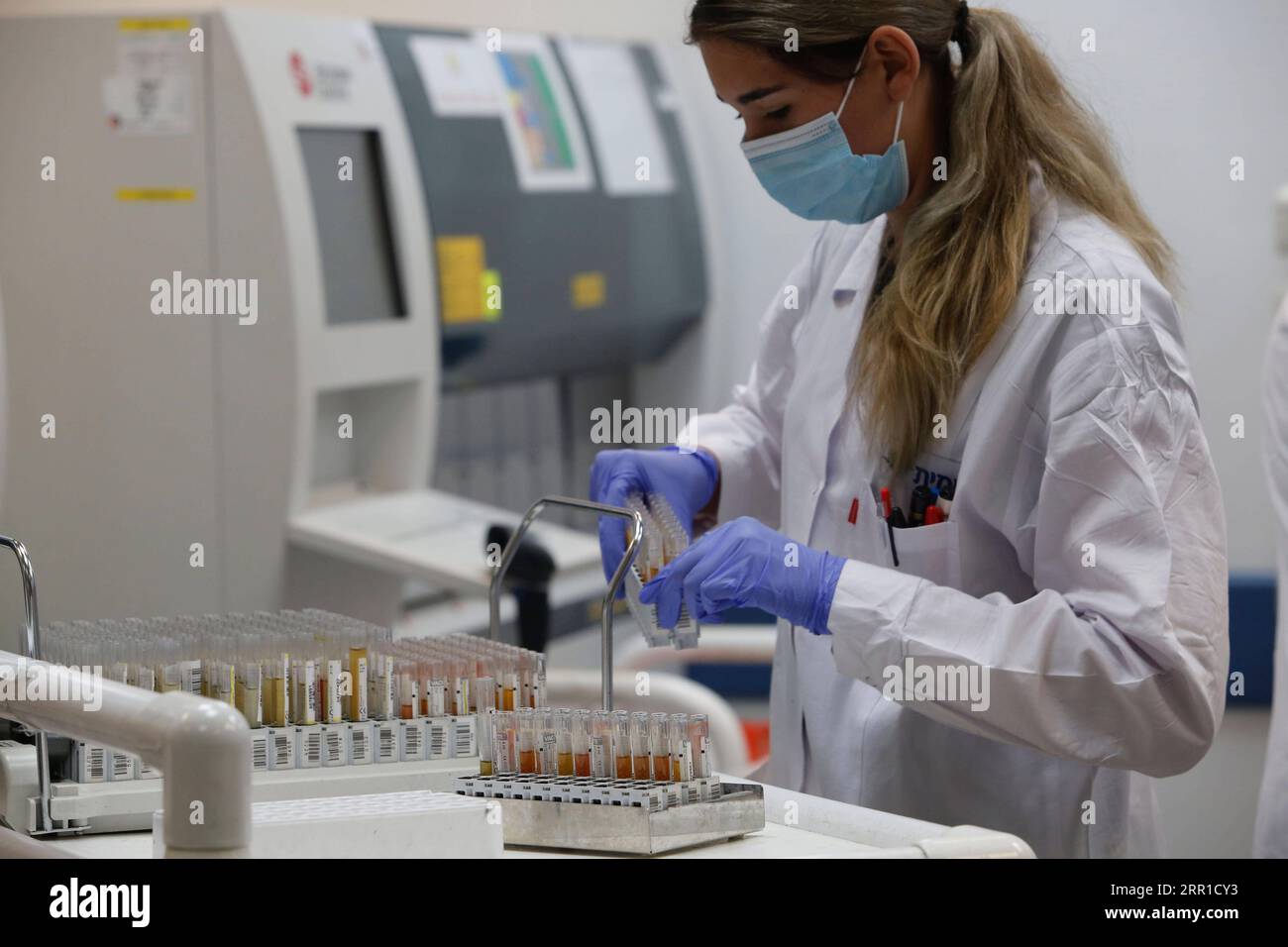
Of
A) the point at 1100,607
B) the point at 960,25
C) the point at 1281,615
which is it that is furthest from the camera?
the point at 1281,615

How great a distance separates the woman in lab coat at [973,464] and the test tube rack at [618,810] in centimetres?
26

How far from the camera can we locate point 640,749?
1.15m

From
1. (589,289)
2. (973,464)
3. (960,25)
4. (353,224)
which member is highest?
(960,25)

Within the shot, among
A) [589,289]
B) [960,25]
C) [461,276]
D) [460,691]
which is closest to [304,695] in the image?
[460,691]

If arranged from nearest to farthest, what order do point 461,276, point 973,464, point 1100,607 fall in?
point 1100,607 → point 973,464 → point 461,276

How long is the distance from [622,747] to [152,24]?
1.88 m

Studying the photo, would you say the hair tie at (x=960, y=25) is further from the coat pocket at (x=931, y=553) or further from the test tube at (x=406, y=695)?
the test tube at (x=406, y=695)

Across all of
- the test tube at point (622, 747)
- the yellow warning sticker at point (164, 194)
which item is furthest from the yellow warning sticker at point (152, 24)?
the test tube at point (622, 747)

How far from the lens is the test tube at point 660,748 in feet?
3.75

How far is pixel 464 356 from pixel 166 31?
2.71 feet

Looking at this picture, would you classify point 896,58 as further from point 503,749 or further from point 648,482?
point 503,749

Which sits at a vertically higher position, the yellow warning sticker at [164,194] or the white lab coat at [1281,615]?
the yellow warning sticker at [164,194]

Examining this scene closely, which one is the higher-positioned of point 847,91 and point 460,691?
point 847,91

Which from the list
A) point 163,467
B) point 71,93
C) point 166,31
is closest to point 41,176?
point 71,93
